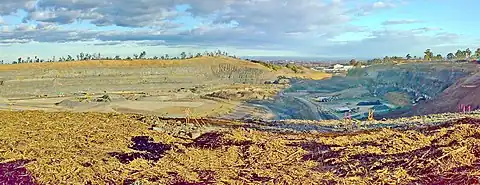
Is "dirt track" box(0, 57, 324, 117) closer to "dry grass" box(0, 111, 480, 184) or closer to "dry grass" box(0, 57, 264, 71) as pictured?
"dry grass" box(0, 57, 264, 71)

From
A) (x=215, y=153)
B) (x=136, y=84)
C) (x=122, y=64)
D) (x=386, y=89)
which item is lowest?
(x=136, y=84)

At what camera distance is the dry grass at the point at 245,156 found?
7.41 metres

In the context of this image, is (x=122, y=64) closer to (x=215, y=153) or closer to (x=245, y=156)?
(x=215, y=153)

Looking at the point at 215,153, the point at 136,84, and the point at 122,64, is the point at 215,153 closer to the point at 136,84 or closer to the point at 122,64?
the point at 136,84

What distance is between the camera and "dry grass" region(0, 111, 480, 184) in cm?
741

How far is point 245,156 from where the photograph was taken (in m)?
9.09

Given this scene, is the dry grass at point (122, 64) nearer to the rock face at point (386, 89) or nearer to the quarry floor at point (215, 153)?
the rock face at point (386, 89)

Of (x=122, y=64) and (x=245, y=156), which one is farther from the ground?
(x=245, y=156)

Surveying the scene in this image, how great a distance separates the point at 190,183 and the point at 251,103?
126ft

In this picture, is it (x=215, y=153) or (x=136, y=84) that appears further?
(x=136, y=84)

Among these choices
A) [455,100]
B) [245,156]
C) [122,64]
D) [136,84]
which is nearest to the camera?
[245,156]

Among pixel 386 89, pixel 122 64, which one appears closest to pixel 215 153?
pixel 386 89

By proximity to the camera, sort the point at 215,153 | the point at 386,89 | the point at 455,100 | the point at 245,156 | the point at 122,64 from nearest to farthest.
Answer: the point at 245,156 < the point at 215,153 < the point at 455,100 < the point at 386,89 < the point at 122,64

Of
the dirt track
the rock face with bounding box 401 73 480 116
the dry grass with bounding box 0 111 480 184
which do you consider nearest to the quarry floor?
the dry grass with bounding box 0 111 480 184
